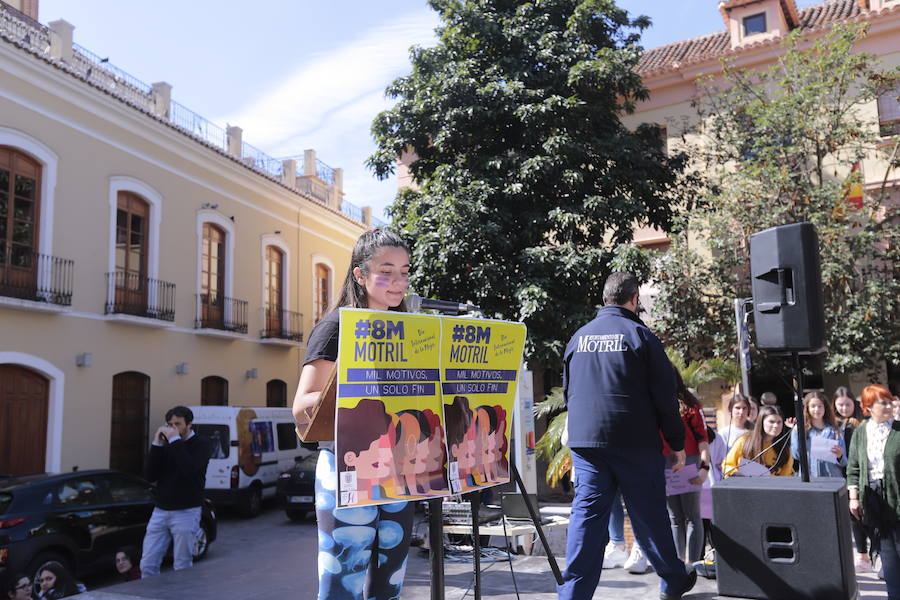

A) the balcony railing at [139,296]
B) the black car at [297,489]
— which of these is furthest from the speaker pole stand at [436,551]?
the balcony railing at [139,296]

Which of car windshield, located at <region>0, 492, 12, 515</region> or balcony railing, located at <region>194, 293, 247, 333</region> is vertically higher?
balcony railing, located at <region>194, 293, 247, 333</region>

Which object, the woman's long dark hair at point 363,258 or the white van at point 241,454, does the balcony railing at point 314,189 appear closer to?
the white van at point 241,454

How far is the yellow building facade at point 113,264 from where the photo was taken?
50.8ft

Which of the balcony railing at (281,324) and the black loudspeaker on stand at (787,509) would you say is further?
the balcony railing at (281,324)

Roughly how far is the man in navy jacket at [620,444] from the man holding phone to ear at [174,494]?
4.89 m

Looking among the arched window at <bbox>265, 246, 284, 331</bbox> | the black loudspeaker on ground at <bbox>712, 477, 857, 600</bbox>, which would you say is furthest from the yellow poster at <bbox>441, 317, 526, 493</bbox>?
the arched window at <bbox>265, 246, 284, 331</bbox>

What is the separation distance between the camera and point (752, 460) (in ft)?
22.2

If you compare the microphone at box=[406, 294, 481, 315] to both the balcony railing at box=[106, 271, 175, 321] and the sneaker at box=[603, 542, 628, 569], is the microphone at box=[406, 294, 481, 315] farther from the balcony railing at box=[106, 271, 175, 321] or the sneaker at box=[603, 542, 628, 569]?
the balcony railing at box=[106, 271, 175, 321]

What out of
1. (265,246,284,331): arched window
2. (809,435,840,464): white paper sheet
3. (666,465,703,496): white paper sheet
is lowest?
(666,465,703,496): white paper sheet

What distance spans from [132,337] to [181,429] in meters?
11.2

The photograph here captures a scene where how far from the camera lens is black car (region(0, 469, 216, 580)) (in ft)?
26.6

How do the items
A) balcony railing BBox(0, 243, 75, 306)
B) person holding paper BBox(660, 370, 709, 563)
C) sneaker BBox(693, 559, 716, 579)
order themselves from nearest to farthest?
sneaker BBox(693, 559, 716, 579) → person holding paper BBox(660, 370, 709, 563) → balcony railing BBox(0, 243, 75, 306)

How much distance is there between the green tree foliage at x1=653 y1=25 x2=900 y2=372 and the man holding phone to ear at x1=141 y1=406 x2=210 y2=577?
11.3 m

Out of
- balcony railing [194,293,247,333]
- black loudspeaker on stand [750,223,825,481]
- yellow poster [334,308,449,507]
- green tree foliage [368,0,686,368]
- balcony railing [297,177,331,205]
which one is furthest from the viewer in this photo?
balcony railing [297,177,331,205]
